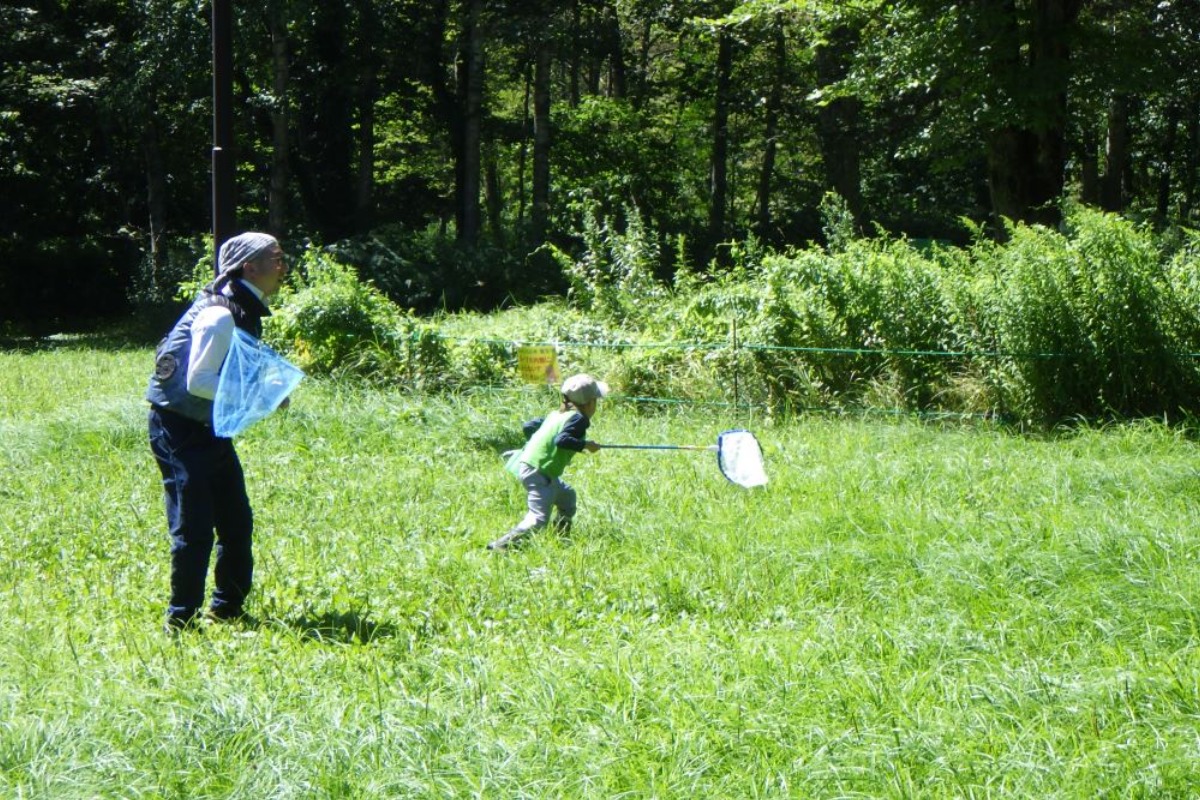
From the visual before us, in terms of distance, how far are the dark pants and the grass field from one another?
0.21 m

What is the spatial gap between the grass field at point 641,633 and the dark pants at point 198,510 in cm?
21

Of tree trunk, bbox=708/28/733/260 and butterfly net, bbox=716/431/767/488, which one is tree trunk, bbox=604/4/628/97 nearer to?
tree trunk, bbox=708/28/733/260

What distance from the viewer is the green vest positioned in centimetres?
673

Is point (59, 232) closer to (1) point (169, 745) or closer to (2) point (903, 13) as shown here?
(2) point (903, 13)

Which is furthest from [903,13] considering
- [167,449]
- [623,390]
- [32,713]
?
[32,713]

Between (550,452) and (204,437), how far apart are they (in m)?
2.03

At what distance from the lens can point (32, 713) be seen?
4.37 m

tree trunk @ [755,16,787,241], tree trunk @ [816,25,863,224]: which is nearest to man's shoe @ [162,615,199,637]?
tree trunk @ [816,25,863,224]

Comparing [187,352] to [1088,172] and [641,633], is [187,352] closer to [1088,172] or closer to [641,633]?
[641,633]

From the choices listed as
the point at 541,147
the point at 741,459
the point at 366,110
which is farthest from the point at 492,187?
the point at 741,459

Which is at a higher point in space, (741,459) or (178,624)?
(741,459)

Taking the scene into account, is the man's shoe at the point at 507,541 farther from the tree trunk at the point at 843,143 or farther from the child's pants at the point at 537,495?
the tree trunk at the point at 843,143

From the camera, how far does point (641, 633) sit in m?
5.25

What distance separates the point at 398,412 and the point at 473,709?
6.47 meters
